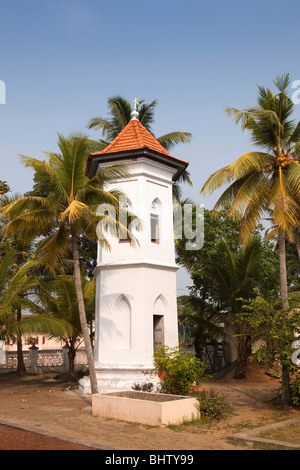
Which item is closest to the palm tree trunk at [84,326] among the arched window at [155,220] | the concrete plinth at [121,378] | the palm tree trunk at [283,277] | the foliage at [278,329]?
the concrete plinth at [121,378]

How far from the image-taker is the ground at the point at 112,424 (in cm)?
843

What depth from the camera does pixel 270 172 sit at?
46.7 feet

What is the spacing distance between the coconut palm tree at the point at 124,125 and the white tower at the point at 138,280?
6875 mm

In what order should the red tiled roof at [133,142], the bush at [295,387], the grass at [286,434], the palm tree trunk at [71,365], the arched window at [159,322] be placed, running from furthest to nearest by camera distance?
the palm tree trunk at [71,365] < the red tiled roof at [133,142] < the arched window at [159,322] < the bush at [295,387] < the grass at [286,434]

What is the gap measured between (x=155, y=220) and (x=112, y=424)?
8673 millimetres

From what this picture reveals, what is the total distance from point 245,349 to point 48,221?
38.7ft

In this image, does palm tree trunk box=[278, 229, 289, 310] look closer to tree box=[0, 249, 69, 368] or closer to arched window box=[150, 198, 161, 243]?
arched window box=[150, 198, 161, 243]

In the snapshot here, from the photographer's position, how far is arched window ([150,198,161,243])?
672 inches

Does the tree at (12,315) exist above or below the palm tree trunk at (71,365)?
above

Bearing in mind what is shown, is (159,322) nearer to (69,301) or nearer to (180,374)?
(180,374)

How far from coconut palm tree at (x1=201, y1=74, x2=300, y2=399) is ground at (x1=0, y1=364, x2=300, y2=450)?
353cm

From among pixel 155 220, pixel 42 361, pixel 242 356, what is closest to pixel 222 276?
pixel 242 356

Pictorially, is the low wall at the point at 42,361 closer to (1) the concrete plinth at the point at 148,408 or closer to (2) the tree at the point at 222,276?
(2) the tree at the point at 222,276

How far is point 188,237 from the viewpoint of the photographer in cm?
2509
